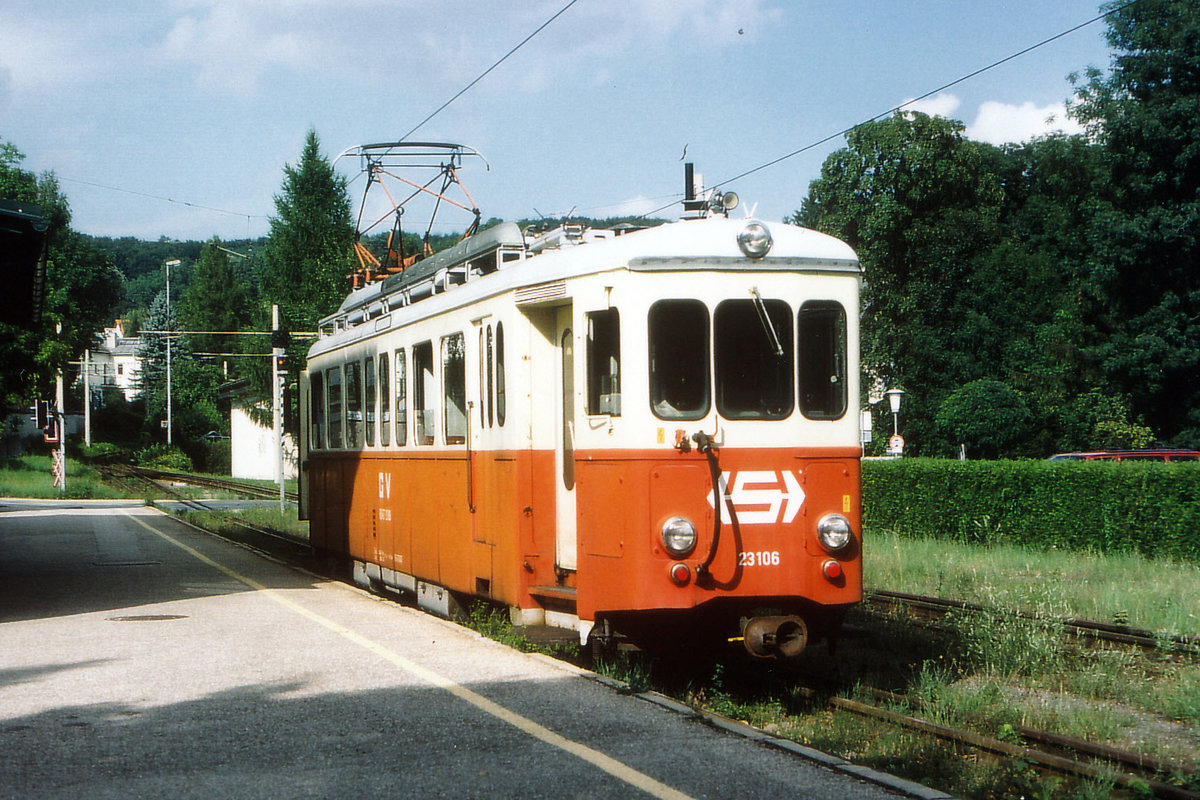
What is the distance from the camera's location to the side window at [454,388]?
11.2 m

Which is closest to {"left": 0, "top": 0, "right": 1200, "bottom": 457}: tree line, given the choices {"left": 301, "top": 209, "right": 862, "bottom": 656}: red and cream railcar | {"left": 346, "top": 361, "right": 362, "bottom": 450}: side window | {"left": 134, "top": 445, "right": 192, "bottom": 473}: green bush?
{"left": 134, "top": 445, "right": 192, "bottom": 473}: green bush

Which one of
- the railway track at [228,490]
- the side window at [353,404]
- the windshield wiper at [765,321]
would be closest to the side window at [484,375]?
the windshield wiper at [765,321]

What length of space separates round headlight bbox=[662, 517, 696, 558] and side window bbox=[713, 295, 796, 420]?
2.66ft

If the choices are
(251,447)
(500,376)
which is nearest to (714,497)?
(500,376)

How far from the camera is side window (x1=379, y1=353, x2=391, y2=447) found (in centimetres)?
1383

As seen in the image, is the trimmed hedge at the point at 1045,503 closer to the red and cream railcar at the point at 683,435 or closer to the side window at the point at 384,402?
the side window at the point at 384,402

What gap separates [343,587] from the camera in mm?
16422

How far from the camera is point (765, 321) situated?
8820 millimetres

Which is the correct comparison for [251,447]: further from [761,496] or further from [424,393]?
[761,496]

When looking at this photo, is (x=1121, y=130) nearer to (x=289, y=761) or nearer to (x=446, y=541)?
(x=446, y=541)

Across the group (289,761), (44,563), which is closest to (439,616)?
(289,761)

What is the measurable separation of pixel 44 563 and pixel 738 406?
14.9 m

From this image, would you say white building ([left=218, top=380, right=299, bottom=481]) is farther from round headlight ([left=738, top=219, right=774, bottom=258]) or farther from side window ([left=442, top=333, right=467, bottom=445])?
round headlight ([left=738, top=219, right=774, bottom=258])

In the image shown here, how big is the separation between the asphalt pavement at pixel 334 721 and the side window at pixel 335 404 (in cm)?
312
